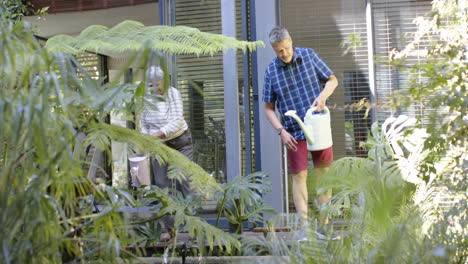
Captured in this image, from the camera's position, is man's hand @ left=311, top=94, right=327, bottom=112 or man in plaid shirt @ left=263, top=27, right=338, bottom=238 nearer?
man's hand @ left=311, top=94, right=327, bottom=112

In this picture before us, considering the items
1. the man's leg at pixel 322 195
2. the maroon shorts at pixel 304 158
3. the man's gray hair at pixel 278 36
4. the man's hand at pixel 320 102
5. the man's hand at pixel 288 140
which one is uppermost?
the man's gray hair at pixel 278 36

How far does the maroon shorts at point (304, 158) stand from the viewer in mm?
5875

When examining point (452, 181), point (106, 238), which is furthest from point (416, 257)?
point (452, 181)

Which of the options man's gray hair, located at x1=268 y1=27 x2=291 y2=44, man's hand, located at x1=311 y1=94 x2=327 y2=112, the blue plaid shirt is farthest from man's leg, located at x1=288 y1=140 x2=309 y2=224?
man's gray hair, located at x1=268 y1=27 x2=291 y2=44

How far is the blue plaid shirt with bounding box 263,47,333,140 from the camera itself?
5.98 meters

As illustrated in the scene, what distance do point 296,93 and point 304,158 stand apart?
50 centimetres

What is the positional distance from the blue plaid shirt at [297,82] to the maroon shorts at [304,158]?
0.29 ft

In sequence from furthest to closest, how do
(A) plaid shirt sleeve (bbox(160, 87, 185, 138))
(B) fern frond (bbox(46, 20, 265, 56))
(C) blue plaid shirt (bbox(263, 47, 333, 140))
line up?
(A) plaid shirt sleeve (bbox(160, 87, 185, 138)) → (C) blue plaid shirt (bbox(263, 47, 333, 140)) → (B) fern frond (bbox(46, 20, 265, 56))

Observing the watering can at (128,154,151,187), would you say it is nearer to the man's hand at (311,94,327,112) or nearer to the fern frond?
the man's hand at (311,94,327,112)

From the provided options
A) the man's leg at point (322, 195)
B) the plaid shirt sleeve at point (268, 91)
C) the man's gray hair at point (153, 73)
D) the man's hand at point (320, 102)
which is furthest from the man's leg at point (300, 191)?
the man's gray hair at point (153, 73)

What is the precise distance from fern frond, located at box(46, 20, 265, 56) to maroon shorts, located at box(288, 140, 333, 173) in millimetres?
1329

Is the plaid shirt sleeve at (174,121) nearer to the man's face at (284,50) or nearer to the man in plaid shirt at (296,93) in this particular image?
the man in plaid shirt at (296,93)

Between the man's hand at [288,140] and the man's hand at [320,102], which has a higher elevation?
the man's hand at [320,102]

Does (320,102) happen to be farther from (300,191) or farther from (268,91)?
(300,191)
